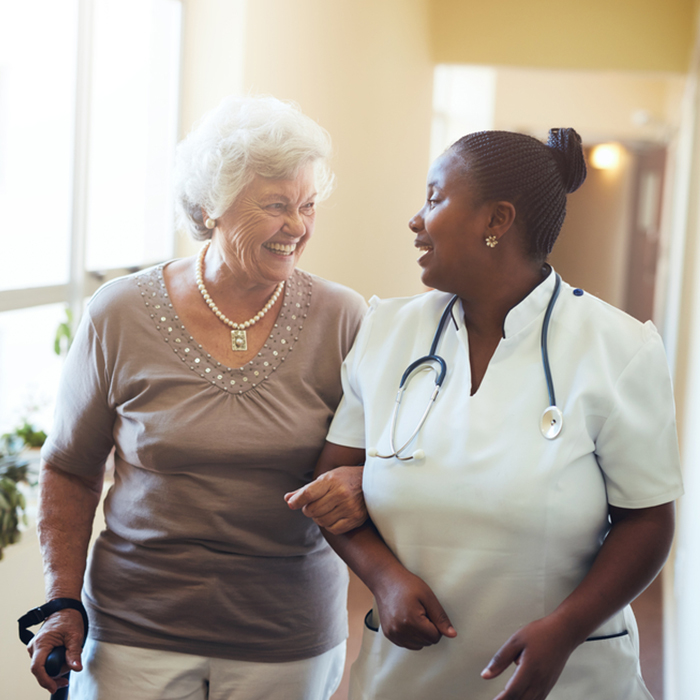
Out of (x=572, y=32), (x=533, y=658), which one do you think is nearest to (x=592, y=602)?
(x=533, y=658)

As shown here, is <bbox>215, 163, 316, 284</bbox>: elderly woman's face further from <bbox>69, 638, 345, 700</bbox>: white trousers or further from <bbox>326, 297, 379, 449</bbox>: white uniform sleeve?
<bbox>69, 638, 345, 700</bbox>: white trousers

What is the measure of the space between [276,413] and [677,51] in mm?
4174

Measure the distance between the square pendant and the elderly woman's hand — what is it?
1.78 feet

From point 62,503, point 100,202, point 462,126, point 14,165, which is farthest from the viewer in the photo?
point 462,126

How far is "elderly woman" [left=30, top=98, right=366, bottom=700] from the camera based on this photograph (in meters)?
1.35

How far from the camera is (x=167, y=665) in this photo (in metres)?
1.35

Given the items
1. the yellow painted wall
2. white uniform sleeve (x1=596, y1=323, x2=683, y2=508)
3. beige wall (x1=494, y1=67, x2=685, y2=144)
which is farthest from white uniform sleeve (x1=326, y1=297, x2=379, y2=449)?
beige wall (x1=494, y1=67, x2=685, y2=144)

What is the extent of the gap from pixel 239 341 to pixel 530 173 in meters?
0.60

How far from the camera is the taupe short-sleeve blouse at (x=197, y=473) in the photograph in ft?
4.42

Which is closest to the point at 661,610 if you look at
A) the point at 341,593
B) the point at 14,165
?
the point at 341,593

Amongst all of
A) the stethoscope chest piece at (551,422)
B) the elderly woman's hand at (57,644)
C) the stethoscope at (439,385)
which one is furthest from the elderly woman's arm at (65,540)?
the stethoscope chest piece at (551,422)

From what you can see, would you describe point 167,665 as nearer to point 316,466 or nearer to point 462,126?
point 316,466

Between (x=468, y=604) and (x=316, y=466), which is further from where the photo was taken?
(x=316, y=466)

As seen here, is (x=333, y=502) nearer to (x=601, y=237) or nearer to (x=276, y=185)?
(x=276, y=185)
